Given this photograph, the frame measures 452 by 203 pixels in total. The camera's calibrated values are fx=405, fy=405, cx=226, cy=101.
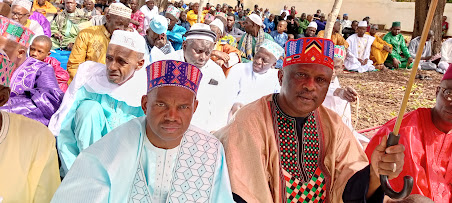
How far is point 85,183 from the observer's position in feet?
6.83

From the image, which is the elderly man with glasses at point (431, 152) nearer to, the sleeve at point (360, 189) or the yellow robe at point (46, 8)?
the sleeve at point (360, 189)

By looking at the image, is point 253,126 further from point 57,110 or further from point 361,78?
point 361,78

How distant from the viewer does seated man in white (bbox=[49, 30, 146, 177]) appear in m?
3.76

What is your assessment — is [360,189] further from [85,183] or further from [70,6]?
[70,6]

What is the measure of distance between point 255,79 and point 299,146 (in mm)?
3153

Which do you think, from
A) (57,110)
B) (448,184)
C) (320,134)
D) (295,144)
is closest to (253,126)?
(295,144)

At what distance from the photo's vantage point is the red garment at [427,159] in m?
2.96

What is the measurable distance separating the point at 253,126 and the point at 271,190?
42cm

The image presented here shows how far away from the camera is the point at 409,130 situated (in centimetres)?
304

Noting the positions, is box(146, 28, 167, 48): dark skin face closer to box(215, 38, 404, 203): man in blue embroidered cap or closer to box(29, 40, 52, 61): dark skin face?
box(29, 40, 52, 61): dark skin face

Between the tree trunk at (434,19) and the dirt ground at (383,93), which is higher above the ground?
the tree trunk at (434,19)

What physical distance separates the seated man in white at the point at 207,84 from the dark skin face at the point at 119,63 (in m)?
1.15

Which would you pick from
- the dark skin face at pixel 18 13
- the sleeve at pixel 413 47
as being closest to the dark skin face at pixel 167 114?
the dark skin face at pixel 18 13

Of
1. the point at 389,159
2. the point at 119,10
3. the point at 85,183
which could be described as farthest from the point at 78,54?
the point at 389,159
